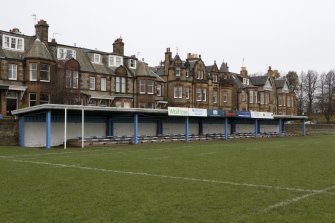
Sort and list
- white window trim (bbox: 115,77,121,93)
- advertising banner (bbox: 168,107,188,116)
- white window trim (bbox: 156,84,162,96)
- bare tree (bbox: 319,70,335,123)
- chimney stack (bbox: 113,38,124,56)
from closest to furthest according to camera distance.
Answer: advertising banner (bbox: 168,107,188,116)
white window trim (bbox: 115,77,121,93)
chimney stack (bbox: 113,38,124,56)
white window trim (bbox: 156,84,162,96)
bare tree (bbox: 319,70,335,123)

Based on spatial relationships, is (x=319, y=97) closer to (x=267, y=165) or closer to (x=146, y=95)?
(x=146, y=95)

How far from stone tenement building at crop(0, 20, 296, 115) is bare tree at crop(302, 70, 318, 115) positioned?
3591 cm

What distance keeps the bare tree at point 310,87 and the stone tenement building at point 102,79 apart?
35.9m

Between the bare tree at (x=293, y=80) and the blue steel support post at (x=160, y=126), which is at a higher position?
the bare tree at (x=293, y=80)

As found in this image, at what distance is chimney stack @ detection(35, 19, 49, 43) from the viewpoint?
45.7m

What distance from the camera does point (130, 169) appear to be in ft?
58.0

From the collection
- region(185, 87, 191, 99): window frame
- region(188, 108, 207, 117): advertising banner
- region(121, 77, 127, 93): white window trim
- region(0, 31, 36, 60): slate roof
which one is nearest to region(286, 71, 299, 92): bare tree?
region(185, 87, 191, 99): window frame

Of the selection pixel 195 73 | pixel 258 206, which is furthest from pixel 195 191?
pixel 195 73

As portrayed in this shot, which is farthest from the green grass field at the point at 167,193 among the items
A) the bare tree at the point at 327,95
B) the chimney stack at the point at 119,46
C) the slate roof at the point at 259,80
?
the bare tree at the point at 327,95

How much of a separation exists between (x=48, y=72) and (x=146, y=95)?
46.3ft

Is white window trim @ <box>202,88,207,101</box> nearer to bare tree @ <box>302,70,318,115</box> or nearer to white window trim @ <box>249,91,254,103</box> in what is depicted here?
white window trim @ <box>249,91,254,103</box>

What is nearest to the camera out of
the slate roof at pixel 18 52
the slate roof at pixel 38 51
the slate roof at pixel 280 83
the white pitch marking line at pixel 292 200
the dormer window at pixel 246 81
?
the white pitch marking line at pixel 292 200

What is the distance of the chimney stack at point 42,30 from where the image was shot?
150 feet

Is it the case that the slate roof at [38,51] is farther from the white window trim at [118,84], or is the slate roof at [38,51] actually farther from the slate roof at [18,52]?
the white window trim at [118,84]
